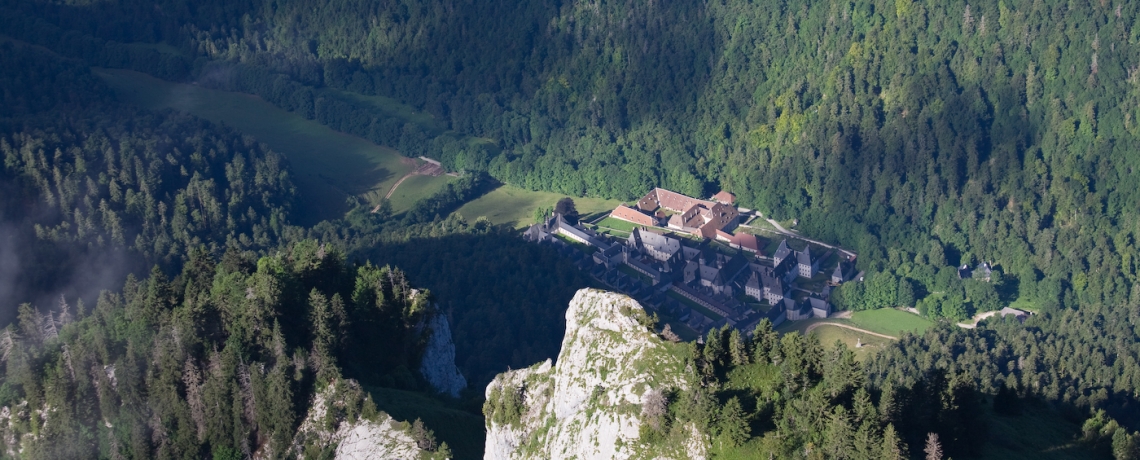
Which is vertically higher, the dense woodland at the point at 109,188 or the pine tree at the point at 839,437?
the pine tree at the point at 839,437

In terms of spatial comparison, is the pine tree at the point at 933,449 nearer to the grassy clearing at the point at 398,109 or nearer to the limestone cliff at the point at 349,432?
the limestone cliff at the point at 349,432

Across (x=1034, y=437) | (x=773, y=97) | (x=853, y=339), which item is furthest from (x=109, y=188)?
(x=1034, y=437)

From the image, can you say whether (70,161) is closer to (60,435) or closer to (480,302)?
(480,302)


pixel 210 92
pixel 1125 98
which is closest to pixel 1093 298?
pixel 1125 98

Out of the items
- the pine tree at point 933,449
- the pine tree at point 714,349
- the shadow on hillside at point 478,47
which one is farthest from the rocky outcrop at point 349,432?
the shadow on hillside at point 478,47

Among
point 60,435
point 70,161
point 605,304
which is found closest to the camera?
point 605,304

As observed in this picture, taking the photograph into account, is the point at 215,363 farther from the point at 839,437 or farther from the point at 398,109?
the point at 398,109
